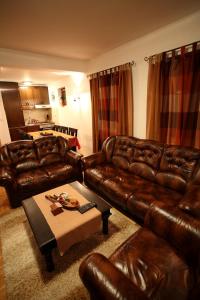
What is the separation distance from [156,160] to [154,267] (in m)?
1.53

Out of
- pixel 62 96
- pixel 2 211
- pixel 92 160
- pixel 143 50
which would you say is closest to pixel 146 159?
pixel 92 160

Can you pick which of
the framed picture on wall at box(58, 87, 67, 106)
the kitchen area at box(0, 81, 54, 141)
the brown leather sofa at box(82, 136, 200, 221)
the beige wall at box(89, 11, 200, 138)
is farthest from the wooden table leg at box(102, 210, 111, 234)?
the kitchen area at box(0, 81, 54, 141)

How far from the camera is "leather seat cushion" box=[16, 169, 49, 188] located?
98.9 inches

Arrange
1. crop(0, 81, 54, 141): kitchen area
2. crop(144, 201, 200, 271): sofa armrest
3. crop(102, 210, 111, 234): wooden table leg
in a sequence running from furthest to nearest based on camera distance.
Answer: crop(0, 81, 54, 141): kitchen area
crop(102, 210, 111, 234): wooden table leg
crop(144, 201, 200, 271): sofa armrest

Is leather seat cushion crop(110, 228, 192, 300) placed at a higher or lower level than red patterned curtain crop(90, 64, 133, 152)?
lower

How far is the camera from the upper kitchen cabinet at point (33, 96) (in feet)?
Answer: 22.4

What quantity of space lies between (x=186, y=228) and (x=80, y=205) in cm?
110

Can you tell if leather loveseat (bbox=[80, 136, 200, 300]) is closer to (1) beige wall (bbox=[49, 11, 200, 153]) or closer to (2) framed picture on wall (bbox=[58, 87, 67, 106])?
(1) beige wall (bbox=[49, 11, 200, 153])

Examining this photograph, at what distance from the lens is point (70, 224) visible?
157cm

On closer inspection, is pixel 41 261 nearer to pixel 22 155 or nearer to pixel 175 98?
pixel 22 155

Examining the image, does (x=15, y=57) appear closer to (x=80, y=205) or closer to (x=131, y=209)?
(x=80, y=205)

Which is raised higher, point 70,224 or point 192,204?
point 192,204

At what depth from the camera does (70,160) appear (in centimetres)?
313

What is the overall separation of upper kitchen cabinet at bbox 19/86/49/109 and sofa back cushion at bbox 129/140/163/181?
Result: 6.07 m
